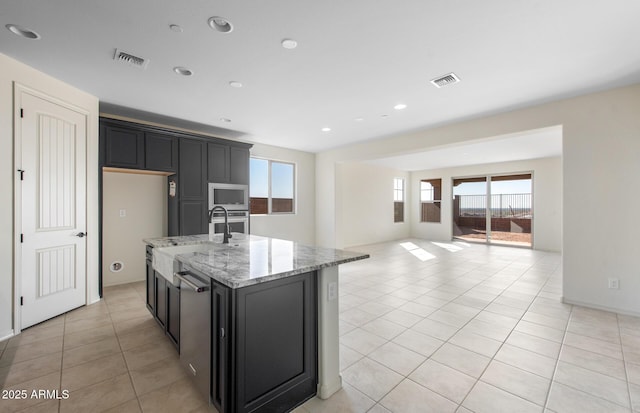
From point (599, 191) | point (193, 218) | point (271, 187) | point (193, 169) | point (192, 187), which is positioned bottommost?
point (193, 218)

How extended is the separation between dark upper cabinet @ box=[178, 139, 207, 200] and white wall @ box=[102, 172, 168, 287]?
548mm

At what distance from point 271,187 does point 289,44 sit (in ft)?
14.5

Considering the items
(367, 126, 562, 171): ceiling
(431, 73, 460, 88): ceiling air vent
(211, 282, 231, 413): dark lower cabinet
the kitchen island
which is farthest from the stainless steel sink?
(367, 126, 562, 171): ceiling

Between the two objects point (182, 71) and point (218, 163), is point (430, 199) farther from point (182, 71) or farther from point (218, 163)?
point (182, 71)

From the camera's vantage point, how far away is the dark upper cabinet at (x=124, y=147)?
393cm

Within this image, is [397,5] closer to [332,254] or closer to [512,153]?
[332,254]

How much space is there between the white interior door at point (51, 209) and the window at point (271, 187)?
3143 mm

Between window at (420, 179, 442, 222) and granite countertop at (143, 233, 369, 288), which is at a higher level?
window at (420, 179, 442, 222)

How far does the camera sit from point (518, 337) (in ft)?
8.95

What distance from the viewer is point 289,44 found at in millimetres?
2471

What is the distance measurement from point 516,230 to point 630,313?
A: 589cm

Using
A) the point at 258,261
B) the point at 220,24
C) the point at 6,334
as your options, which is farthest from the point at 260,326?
the point at 6,334

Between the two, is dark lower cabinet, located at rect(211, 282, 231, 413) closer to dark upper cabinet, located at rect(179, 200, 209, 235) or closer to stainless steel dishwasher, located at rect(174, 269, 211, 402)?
stainless steel dishwasher, located at rect(174, 269, 211, 402)

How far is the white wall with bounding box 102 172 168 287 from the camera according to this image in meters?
4.41
